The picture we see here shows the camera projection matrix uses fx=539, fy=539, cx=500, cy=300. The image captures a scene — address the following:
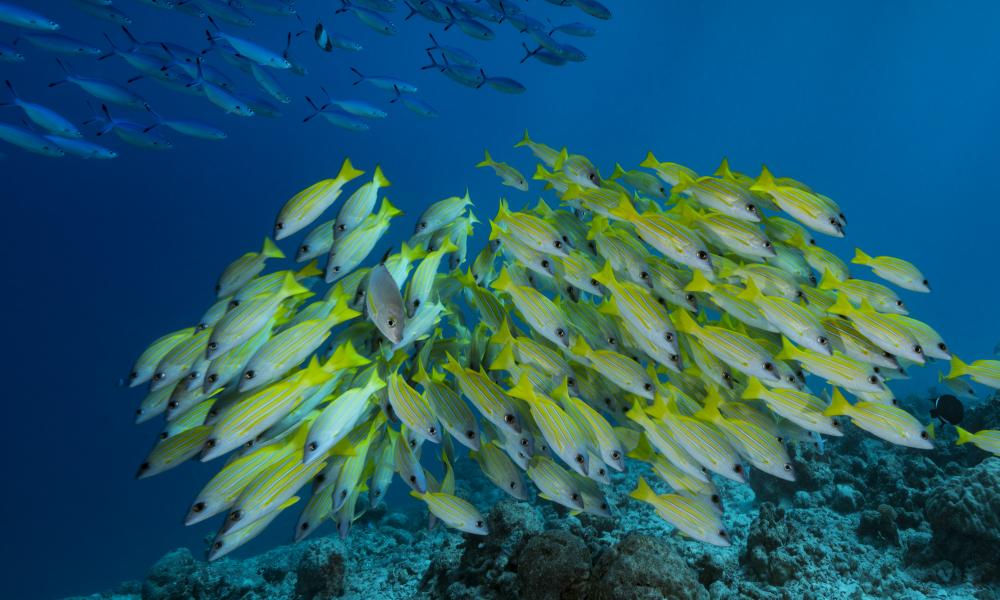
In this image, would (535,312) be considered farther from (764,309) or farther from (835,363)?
(835,363)

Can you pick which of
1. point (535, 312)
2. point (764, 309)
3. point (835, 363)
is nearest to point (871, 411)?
point (835, 363)

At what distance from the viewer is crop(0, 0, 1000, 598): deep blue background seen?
1143 inches

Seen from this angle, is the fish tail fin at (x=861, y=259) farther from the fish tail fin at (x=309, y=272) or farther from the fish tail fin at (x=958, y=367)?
the fish tail fin at (x=309, y=272)

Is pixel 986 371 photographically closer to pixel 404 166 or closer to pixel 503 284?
pixel 503 284

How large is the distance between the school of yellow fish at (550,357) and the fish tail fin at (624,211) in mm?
18

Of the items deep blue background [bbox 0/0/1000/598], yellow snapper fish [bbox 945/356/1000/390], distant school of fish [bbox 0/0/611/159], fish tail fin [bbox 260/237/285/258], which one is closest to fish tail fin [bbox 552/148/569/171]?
fish tail fin [bbox 260/237/285/258]

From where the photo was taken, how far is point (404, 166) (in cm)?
7900

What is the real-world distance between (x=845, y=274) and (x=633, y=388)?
2263mm

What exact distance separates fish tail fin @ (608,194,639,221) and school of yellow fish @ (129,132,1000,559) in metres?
0.02

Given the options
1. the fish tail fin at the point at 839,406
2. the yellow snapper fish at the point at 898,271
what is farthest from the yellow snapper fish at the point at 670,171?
the fish tail fin at the point at 839,406

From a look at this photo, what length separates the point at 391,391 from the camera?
327 centimetres

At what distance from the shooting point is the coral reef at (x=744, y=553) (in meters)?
4.00

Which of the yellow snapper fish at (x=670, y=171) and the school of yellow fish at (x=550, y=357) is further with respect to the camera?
the yellow snapper fish at (x=670, y=171)

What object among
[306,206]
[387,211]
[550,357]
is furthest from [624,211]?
[306,206]
